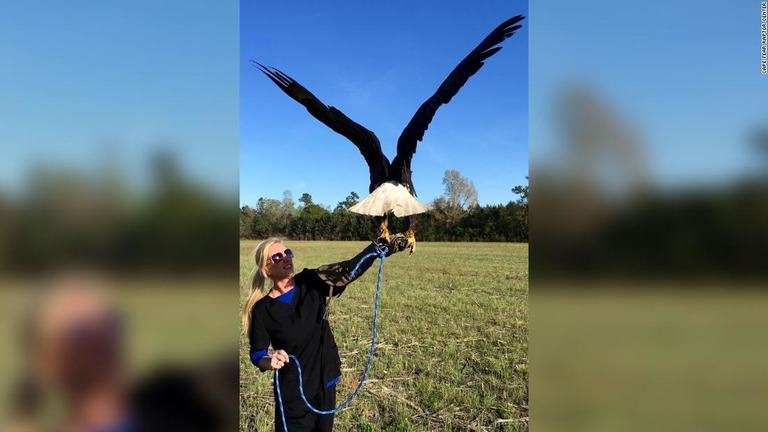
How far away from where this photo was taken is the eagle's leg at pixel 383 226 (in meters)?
1.50

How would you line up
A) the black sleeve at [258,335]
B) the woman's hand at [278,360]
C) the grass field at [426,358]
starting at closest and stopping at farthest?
1. the woman's hand at [278,360]
2. the black sleeve at [258,335]
3. the grass field at [426,358]

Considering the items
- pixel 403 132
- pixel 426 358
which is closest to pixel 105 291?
pixel 403 132

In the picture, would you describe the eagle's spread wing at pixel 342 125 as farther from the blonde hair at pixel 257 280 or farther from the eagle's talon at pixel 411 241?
the blonde hair at pixel 257 280

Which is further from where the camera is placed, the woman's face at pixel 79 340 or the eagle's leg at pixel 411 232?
the eagle's leg at pixel 411 232

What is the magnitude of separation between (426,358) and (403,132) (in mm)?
2514

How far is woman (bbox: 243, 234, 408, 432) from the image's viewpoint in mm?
1513

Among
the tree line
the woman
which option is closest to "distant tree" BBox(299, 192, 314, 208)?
the tree line

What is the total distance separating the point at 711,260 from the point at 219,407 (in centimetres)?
207

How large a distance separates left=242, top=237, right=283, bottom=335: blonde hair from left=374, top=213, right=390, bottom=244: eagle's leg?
46 cm

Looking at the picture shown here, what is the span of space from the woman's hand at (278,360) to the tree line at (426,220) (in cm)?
72

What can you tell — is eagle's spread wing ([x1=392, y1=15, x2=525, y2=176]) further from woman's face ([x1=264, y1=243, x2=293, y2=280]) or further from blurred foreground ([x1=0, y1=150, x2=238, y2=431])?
blurred foreground ([x1=0, y1=150, x2=238, y2=431])

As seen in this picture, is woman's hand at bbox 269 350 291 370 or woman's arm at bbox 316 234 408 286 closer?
woman's hand at bbox 269 350 291 370

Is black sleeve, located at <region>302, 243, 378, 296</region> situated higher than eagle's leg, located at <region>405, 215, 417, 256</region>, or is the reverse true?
eagle's leg, located at <region>405, 215, 417, 256</region>

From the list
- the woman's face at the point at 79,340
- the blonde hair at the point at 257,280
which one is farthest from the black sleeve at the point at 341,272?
the woman's face at the point at 79,340
